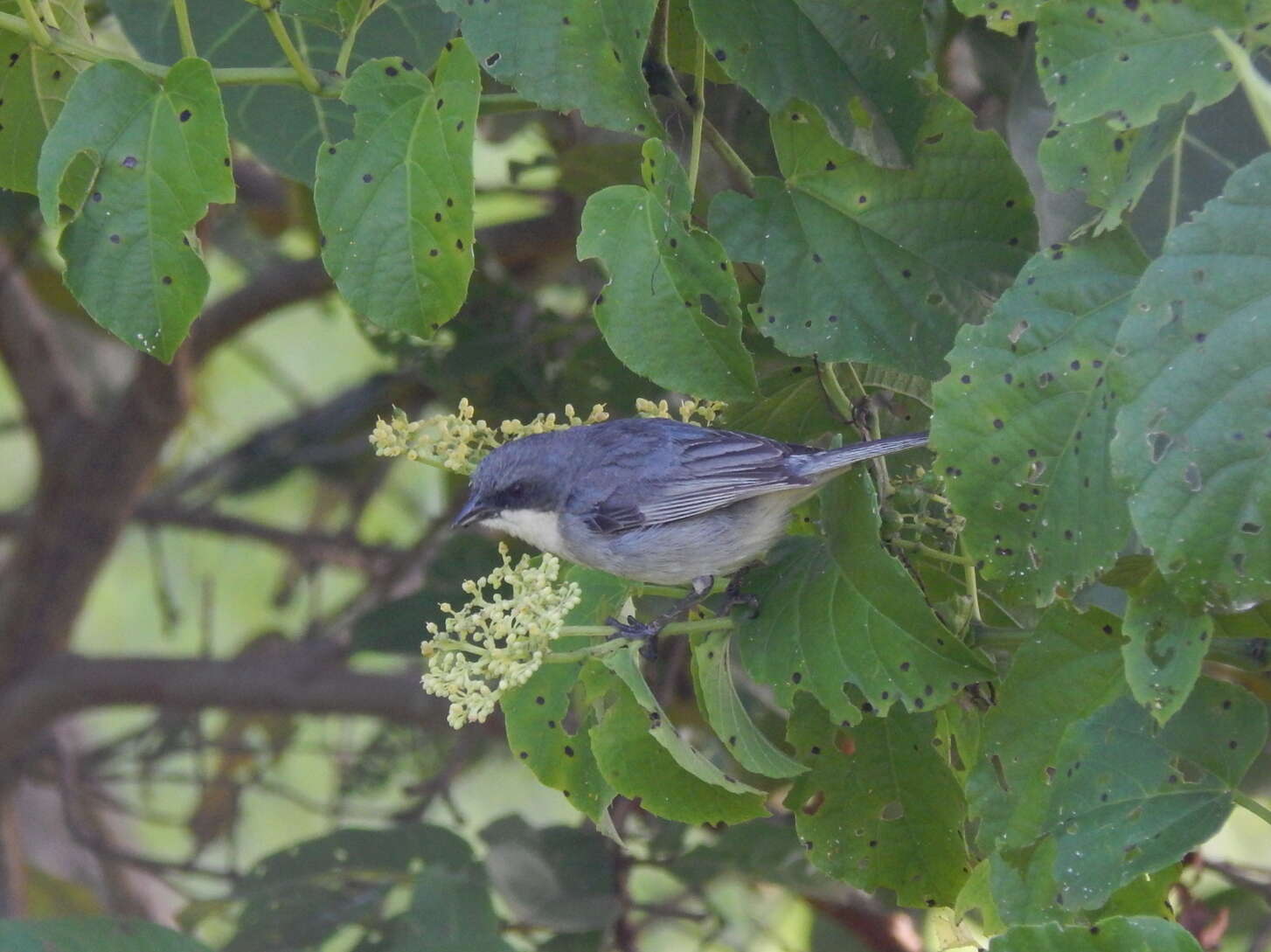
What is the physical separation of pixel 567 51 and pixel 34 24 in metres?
0.83

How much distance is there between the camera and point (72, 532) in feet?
18.5

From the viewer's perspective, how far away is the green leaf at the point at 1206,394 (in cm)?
180

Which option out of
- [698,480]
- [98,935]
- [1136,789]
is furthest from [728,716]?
[98,935]

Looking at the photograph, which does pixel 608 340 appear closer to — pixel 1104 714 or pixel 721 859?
pixel 1104 714

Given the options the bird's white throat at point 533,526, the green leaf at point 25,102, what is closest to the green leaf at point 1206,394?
the bird's white throat at point 533,526

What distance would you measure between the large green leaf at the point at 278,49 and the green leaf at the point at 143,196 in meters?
0.67

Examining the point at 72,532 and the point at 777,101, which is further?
the point at 72,532

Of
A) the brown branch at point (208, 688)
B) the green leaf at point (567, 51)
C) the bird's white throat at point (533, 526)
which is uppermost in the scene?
the green leaf at point (567, 51)

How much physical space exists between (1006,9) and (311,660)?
3942 millimetres

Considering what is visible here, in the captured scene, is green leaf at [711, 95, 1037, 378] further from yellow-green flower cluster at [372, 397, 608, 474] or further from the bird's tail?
yellow-green flower cluster at [372, 397, 608, 474]

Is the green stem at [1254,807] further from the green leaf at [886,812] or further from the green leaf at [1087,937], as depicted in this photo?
the green leaf at [886,812]

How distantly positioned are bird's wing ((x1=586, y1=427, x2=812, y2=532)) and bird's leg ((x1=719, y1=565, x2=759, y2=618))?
201 millimetres

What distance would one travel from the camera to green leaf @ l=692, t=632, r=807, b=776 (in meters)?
2.34

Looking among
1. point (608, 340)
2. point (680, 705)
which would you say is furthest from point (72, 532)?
point (608, 340)
